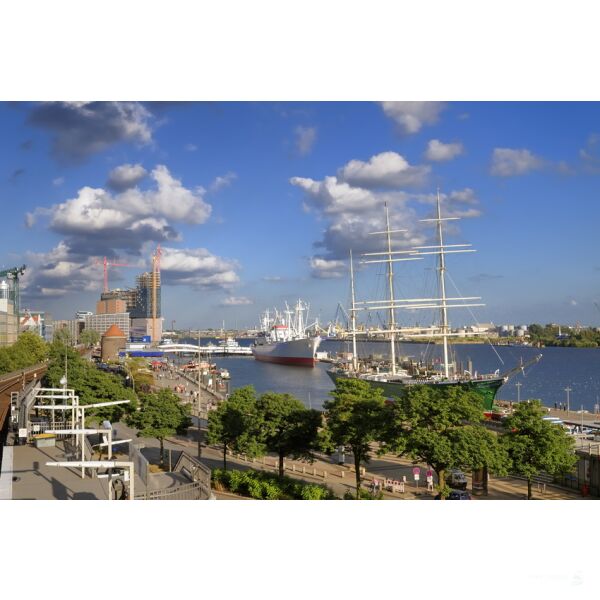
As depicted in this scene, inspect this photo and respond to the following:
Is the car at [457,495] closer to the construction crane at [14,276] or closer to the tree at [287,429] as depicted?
the tree at [287,429]

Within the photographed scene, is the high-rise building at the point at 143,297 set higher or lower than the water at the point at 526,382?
higher

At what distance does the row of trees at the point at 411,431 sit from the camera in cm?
1168

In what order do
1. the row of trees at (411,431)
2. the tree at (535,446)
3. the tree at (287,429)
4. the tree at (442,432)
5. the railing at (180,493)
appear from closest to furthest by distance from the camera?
the railing at (180,493)
the tree at (442,432)
the row of trees at (411,431)
the tree at (535,446)
the tree at (287,429)

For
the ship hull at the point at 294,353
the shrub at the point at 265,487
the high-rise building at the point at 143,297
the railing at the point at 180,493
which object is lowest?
the shrub at the point at 265,487

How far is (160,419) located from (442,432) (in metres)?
7.47

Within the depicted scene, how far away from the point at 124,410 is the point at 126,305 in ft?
594

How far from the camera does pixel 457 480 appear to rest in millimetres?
14852

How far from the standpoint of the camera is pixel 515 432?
12.5 meters

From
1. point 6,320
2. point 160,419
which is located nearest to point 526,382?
point 6,320

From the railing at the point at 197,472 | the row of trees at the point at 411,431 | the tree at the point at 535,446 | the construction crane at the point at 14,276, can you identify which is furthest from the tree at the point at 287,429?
the construction crane at the point at 14,276

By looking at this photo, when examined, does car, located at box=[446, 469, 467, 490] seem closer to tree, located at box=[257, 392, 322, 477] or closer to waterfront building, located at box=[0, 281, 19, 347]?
tree, located at box=[257, 392, 322, 477]

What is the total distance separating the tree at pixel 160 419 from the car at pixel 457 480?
6957 mm

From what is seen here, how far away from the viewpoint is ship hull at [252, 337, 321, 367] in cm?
8294

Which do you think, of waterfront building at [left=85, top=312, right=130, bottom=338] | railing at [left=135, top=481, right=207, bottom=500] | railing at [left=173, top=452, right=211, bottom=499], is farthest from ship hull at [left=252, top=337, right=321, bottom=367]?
waterfront building at [left=85, top=312, right=130, bottom=338]
